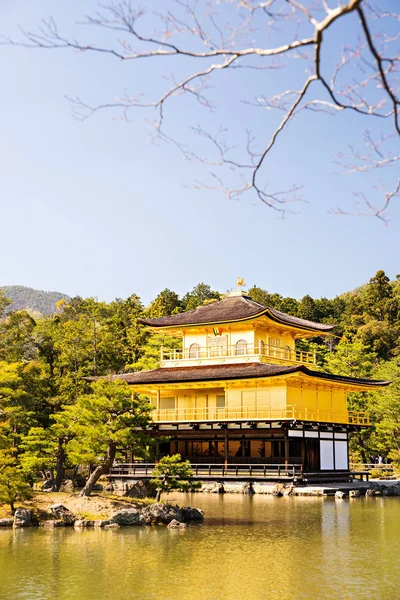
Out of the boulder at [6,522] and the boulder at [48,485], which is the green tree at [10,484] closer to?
the boulder at [6,522]

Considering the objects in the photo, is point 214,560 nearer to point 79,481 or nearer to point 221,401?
point 79,481

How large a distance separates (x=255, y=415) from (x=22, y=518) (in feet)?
52.2

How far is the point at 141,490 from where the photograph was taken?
24.9 m

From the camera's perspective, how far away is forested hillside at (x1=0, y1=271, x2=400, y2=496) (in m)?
22.9

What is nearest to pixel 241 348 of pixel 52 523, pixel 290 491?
pixel 290 491

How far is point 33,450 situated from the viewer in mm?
23672

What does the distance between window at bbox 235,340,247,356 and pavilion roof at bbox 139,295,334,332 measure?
1.36m

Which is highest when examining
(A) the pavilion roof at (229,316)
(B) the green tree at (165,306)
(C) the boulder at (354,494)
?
(B) the green tree at (165,306)

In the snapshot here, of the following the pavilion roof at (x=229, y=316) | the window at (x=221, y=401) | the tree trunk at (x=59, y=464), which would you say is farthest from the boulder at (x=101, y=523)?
the pavilion roof at (x=229, y=316)

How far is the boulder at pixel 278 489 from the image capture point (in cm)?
2939

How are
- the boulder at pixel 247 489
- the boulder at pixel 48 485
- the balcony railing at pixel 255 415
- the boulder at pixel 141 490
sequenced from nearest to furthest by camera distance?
the boulder at pixel 141 490, the boulder at pixel 48 485, the boulder at pixel 247 489, the balcony railing at pixel 255 415

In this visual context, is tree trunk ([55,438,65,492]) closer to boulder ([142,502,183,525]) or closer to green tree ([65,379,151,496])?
green tree ([65,379,151,496])

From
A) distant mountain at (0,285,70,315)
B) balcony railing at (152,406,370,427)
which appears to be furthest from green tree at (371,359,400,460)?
distant mountain at (0,285,70,315)

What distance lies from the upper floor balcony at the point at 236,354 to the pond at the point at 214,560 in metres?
15.2
